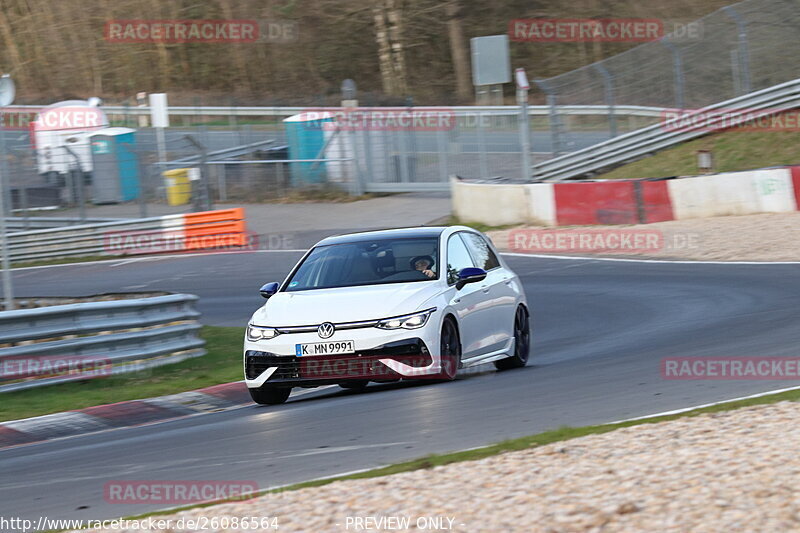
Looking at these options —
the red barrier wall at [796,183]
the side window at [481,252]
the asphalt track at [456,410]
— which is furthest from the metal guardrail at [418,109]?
the side window at [481,252]

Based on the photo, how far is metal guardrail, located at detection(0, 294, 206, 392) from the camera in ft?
37.9

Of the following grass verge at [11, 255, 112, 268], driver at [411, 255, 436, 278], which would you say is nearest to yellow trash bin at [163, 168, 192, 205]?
grass verge at [11, 255, 112, 268]

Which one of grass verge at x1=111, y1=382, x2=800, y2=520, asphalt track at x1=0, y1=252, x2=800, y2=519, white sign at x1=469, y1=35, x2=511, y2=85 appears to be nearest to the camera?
grass verge at x1=111, y1=382, x2=800, y2=520

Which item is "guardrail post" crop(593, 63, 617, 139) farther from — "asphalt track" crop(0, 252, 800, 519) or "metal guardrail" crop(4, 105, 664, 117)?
"asphalt track" crop(0, 252, 800, 519)

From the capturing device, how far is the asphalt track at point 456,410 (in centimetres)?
731

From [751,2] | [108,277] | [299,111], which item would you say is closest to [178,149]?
[299,111]

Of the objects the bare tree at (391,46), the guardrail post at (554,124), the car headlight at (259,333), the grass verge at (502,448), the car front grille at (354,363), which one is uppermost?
the bare tree at (391,46)

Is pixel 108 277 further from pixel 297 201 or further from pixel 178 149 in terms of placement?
pixel 178 149

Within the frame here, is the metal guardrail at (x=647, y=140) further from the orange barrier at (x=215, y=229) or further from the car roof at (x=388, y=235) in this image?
the car roof at (x=388, y=235)

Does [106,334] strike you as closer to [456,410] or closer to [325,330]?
[325,330]

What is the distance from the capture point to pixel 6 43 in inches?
2130

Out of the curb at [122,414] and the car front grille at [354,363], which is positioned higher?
the car front grille at [354,363]

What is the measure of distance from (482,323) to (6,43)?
4780cm

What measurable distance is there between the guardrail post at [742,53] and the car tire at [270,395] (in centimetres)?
2210
